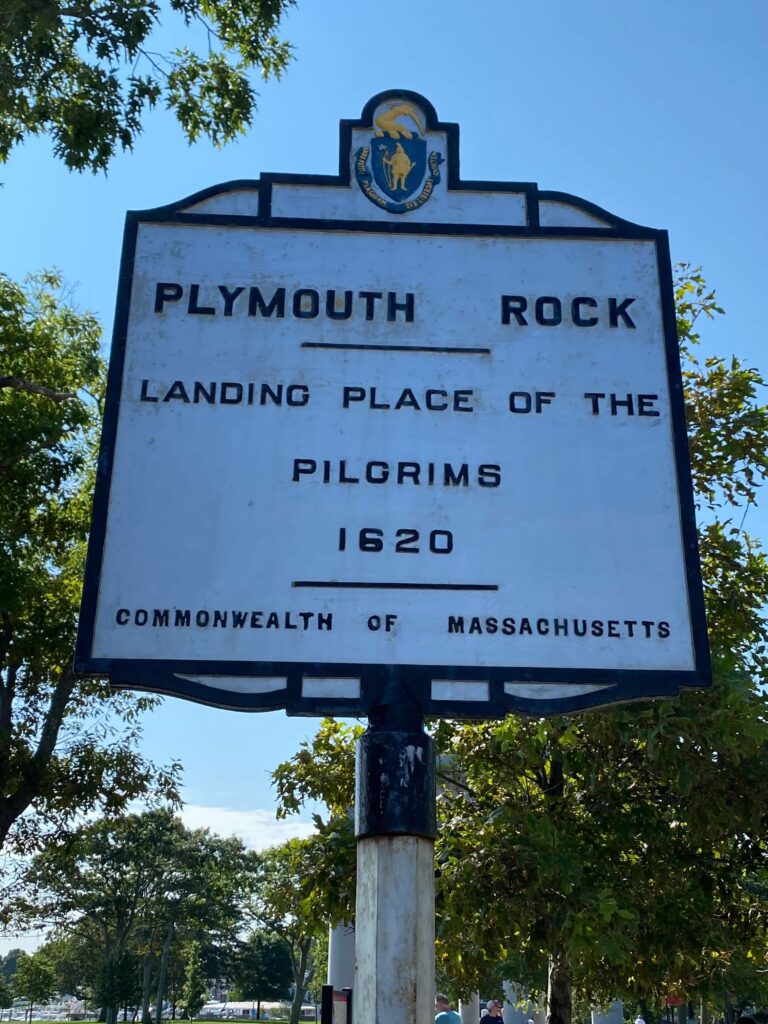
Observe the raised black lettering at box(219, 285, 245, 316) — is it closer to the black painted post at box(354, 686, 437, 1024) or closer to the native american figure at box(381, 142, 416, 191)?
the native american figure at box(381, 142, 416, 191)

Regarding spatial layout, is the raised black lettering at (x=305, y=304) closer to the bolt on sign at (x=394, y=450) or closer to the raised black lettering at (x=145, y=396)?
the bolt on sign at (x=394, y=450)

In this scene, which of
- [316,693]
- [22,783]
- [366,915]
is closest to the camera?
[366,915]

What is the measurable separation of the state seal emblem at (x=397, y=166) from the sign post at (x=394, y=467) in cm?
1

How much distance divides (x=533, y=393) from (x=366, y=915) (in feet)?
8.23

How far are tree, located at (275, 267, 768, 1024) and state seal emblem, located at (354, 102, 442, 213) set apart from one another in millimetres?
4652

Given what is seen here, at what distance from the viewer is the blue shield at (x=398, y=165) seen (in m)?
5.27

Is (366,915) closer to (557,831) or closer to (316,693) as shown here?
(316,693)

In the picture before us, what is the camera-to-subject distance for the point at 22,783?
1694 centimetres

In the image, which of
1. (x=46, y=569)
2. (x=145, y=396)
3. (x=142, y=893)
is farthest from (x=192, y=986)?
(x=145, y=396)

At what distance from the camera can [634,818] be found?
32.2 ft

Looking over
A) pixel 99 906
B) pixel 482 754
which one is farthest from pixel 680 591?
pixel 99 906

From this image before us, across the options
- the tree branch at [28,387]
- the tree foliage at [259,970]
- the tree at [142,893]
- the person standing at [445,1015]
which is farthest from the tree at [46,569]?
the tree foliage at [259,970]

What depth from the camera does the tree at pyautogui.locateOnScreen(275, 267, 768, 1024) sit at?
8.30m

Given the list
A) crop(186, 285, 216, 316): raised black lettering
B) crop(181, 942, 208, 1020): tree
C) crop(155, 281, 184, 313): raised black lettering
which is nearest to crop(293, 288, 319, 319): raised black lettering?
crop(186, 285, 216, 316): raised black lettering
